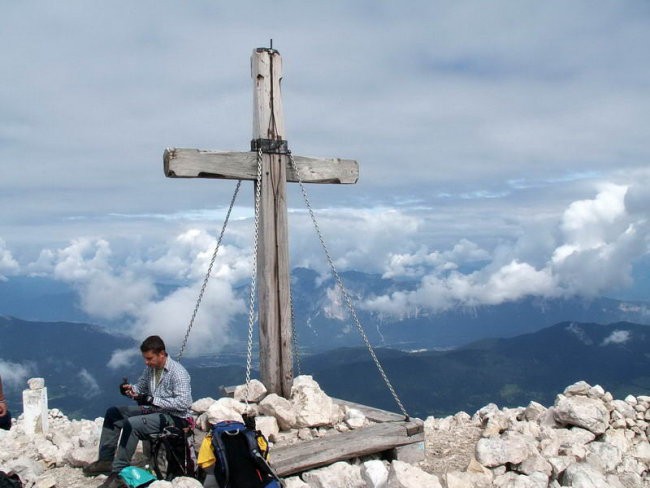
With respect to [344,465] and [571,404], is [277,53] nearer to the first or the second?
[344,465]

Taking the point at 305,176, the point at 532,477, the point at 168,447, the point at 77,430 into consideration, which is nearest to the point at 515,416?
the point at 532,477

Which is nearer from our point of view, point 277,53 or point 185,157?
point 185,157

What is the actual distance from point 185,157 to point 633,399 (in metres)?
8.81

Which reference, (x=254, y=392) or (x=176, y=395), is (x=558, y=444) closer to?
(x=254, y=392)

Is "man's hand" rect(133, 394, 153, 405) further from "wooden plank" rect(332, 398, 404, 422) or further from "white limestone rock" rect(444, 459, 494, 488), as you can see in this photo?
"white limestone rock" rect(444, 459, 494, 488)

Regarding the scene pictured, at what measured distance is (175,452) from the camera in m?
7.45

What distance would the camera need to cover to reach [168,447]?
7.40 meters

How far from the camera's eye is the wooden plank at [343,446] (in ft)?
24.8

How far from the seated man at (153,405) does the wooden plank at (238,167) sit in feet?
7.99

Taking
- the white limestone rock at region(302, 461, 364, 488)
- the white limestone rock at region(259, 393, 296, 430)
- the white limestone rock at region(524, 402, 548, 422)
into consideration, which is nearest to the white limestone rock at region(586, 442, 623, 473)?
the white limestone rock at region(524, 402, 548, 422)

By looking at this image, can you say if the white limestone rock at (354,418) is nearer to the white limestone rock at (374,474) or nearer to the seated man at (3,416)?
the white limestone rock at (374,474)

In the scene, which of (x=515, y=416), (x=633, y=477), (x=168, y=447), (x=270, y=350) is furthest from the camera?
(x=515, y=416)

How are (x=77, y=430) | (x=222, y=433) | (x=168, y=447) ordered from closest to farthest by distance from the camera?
(x=222, y=433), (x=168, y=447), (x=77, y=430)

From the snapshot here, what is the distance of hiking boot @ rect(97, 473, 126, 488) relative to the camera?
285 inches
